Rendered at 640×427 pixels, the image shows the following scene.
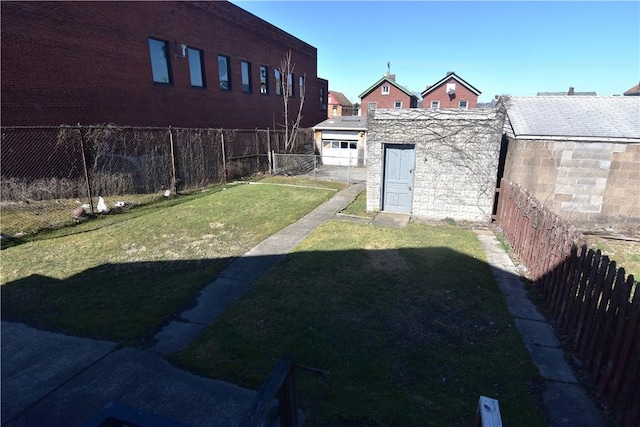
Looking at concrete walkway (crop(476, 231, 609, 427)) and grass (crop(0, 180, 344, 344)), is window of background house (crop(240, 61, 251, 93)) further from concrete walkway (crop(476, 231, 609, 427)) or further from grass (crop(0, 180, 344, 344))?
concrete walkway (crop(476, 231, 609, 427))

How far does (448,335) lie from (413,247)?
134 inches

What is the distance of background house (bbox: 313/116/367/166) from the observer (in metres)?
24.0

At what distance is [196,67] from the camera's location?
19.5 metres

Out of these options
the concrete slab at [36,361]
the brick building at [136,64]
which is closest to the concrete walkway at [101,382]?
the concrete slab at [36,361]

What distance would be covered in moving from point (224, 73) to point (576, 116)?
19.2 meters

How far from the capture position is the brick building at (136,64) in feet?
38.8

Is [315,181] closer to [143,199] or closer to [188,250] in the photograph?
[143,199]

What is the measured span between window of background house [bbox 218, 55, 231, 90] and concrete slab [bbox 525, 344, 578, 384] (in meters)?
21.7

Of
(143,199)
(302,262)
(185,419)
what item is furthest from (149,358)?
(143,199)

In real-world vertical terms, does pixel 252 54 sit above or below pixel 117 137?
above

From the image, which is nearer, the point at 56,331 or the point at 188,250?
the point at 56,331

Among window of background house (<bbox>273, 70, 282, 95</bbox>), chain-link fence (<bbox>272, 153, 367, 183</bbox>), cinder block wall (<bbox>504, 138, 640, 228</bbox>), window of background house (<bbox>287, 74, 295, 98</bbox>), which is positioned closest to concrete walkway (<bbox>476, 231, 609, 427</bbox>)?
cinder block wall (<bbox>504, 138, 640, 228</bbox>)

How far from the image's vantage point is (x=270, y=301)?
5398 millimetres

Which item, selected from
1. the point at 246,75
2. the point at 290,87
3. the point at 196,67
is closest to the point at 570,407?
the point at 196,67
